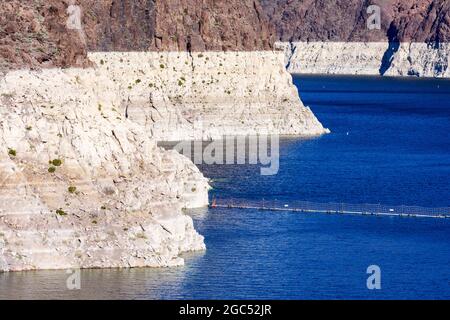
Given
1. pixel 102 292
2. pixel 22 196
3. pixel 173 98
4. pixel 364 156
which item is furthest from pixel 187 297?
pixel 173 98

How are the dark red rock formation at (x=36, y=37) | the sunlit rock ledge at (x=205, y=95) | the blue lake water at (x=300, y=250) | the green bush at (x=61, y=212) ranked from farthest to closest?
the sunlit rock ledge at (x=205, y=95) < the dark red rock formation at (x=36, y=37) < the green bush at (x=61, y=212) < the blue lake water at (x=300, y=250)

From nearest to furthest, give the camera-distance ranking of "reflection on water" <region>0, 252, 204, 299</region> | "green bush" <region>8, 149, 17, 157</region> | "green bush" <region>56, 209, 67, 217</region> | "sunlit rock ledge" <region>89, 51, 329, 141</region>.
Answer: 1. "reflection on water" <region>0, 252, 204, 299</region>
2. "green bush" <region>56, 209, 67, 217</region>
3. "green bush" <region>8, 149, 17, 157</region>
4. "sunlit rock ledge" <region>89, 51, 329, 141</region>

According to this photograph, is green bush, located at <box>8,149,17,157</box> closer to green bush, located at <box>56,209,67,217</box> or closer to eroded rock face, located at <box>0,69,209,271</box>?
eroded rock face, located at <box>0,69,209,271</box>

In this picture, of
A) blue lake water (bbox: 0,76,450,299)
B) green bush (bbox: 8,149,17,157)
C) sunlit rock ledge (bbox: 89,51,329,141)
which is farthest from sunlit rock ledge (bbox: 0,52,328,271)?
sunlit rock ledge (bbox: 89,51,329,141)

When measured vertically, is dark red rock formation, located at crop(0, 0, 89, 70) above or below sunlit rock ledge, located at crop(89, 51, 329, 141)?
above

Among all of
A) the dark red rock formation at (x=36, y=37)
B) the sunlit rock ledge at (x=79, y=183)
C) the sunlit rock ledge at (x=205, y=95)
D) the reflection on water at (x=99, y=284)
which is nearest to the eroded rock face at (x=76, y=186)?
the sunlit rock ledge at (x=79, y=183)

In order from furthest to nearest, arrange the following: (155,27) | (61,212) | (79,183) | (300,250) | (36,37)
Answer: (155,27)
(300,250)
(36,37)
(79,183)
(61,212)

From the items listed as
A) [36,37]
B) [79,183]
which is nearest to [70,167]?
[79,183]

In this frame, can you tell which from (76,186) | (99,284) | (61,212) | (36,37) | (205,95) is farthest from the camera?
(205,95)

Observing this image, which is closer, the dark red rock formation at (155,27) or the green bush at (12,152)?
the green bush at (12,152)

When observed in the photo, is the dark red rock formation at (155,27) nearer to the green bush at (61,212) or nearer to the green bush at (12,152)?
the green bush at (12,152)

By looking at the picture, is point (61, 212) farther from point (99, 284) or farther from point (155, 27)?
point (155, 27)

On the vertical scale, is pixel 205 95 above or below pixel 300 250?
above
